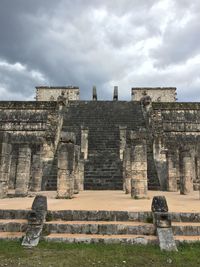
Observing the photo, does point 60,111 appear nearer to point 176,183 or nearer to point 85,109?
point 85,109

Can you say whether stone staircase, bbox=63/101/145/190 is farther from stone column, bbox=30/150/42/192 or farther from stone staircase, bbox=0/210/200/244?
stone staircase, bbox=0/210/200/244

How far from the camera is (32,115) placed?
2202cm

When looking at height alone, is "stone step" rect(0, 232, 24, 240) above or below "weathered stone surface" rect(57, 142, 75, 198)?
below

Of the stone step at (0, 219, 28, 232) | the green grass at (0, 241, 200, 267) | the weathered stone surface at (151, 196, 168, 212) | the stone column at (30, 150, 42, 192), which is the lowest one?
the green grass at (0, 241, 200, 267)

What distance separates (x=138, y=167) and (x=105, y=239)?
202 inches

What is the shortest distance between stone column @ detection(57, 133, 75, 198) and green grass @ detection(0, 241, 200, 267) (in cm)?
494

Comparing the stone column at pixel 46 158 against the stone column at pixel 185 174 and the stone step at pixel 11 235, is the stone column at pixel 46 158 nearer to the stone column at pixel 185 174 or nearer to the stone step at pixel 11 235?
the stone column at pixel 185 174

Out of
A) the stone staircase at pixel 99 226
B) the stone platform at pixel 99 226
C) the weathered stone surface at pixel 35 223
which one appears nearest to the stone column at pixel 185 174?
the stone platform at pixel 99 226

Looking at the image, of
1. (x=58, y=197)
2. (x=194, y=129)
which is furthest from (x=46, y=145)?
(x=194, y=129)

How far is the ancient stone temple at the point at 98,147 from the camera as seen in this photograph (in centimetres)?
1108

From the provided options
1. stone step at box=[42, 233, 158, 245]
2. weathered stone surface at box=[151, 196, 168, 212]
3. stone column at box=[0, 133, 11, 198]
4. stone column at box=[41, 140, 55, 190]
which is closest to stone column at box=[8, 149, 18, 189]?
stone column at box=[41, 140, 55, 190]

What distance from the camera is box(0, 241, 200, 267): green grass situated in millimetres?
4723

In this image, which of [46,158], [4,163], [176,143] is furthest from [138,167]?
[176,143]

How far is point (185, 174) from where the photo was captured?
13.6m
